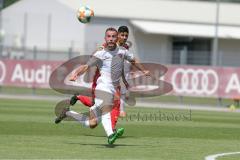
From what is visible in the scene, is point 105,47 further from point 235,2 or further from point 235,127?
point 235,2

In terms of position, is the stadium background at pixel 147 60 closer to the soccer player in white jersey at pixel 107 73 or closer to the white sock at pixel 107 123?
the white sock at pixel 107 123

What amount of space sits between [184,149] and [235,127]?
666cm

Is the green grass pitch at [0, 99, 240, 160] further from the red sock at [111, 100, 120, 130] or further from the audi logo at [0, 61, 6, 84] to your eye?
the audi logo at [0, 61, 6, 84]

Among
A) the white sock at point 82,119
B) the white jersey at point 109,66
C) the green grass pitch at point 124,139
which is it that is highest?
the white jersey at point 109,66

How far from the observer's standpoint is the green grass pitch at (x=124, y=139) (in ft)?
42.5

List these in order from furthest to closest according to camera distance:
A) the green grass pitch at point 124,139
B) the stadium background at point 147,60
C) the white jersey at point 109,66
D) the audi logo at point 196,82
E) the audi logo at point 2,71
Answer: the audi logo at point 2,71
the audi logo at point 196,82
the stadium background at point 147,60
the white jersey at point 109,66
the green grass pitch at point 124,139

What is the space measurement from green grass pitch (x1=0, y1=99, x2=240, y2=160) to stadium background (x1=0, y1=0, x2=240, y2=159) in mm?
21

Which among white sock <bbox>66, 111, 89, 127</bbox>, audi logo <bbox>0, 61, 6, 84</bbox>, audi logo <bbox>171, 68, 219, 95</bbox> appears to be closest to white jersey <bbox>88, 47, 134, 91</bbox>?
white sock <bbox>66, 111, 89, 127</bbox>

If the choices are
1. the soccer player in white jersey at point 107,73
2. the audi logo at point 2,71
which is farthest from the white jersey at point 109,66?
the audi logo at point 2,71

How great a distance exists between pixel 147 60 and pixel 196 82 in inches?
369

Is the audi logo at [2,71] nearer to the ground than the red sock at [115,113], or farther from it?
farther from it

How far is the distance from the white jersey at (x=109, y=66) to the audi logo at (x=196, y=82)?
20.5 m

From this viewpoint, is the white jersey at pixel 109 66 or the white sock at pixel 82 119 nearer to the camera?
the white jersey at pixel 109 66

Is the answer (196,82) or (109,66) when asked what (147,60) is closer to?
(196,82)
